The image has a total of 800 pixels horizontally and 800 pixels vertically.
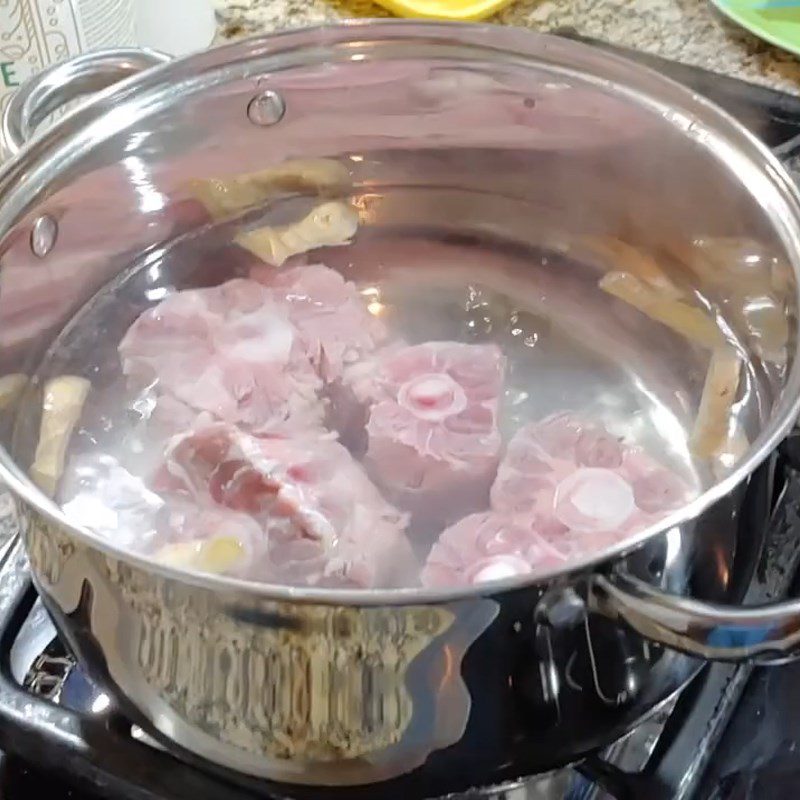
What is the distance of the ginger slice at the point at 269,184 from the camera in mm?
768

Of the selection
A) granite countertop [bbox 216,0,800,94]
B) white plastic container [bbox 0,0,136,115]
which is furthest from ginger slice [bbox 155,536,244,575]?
granite countertop [bbox 216,0,800,94]

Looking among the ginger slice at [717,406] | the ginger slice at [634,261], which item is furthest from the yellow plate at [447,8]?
the ginger slice at [717,406]

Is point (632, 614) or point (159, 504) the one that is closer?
point (632, 614)

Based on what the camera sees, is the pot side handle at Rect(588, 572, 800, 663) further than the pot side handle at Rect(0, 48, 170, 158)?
No

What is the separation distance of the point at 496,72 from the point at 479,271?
13 cm

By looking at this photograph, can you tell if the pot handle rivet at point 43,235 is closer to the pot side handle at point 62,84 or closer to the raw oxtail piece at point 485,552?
the pot side handle at point 62,84

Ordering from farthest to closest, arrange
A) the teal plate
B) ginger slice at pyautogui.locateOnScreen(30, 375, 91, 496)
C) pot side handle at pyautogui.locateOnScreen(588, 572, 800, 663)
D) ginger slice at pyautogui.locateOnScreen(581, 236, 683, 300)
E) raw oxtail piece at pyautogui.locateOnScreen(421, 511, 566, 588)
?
1. the teal plate
2. ginger slice at pyautogui.locateOnScreen(581, 236, 683, 300)
3. ginger slice at pyautogui.locateOnScreen(30, 375, 91, 496)
4. raw oxtail piece at pyautogui.locateOnScreen(421, 511, 566, 588)
5. pot side handle at pyautogui.locateOnScreen(588, 572, 800, 663)

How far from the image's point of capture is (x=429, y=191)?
2.60 ft

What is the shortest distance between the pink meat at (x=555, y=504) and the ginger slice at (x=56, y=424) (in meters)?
0.21

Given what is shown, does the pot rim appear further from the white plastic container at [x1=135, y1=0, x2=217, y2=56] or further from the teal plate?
the teal plate

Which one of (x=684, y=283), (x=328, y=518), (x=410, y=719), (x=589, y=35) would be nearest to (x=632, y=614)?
(x=410, y=719)

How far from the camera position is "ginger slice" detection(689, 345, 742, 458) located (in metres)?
0.65

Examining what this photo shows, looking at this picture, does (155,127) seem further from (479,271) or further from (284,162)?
(479,271)

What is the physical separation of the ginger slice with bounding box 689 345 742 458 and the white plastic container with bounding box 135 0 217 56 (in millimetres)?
416
